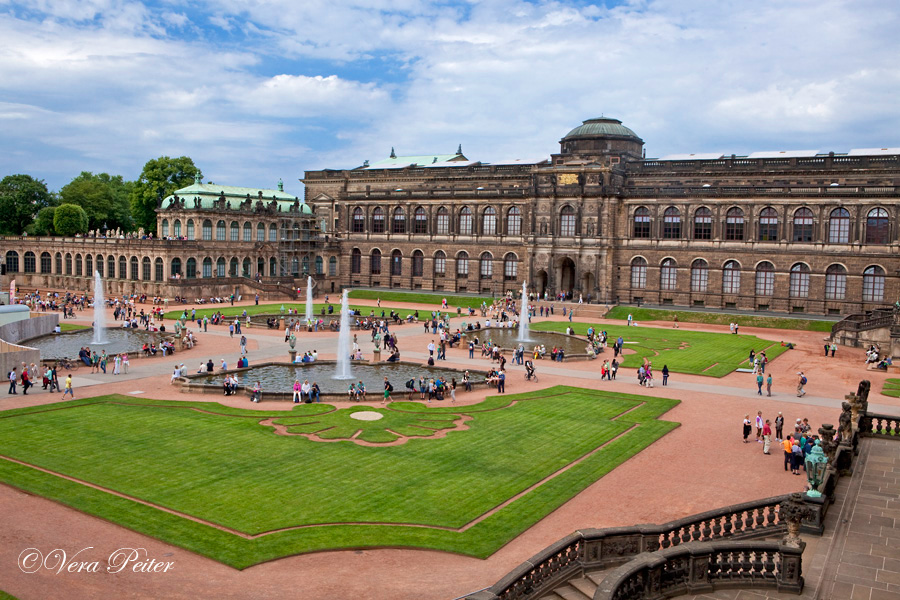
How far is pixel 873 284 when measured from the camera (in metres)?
78.0

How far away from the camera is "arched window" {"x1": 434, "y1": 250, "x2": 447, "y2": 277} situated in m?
106

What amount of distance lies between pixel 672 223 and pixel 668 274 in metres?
6.05

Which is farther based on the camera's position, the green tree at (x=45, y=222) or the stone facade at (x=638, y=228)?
the green tree at (x=45, y=222)

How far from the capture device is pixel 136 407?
3725 cm

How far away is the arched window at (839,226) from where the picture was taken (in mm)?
79062

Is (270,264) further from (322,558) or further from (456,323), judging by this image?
(322,558)

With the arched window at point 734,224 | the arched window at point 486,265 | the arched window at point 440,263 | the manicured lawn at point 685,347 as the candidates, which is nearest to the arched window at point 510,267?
the arched window at point 486,265

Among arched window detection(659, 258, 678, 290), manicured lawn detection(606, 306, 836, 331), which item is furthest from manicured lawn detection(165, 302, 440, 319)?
arched window detection(659, 258, 678, 290)

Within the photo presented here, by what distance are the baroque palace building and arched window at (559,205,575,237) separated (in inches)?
7.9

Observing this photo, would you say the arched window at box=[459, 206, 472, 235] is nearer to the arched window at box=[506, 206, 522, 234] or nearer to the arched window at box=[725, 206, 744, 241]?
the arched window at box=[506, 206, 522, 234]

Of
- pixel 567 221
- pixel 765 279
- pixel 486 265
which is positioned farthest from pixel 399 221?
pixel 765 279

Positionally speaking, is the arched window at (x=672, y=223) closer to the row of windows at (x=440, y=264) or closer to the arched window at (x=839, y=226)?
the arched window at (x=839, y=226)

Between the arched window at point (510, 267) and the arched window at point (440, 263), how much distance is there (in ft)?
30.2

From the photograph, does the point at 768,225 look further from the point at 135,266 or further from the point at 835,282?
the point at 135,266
